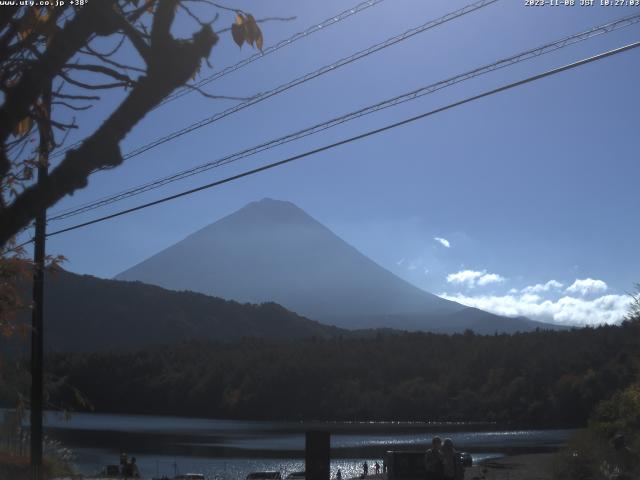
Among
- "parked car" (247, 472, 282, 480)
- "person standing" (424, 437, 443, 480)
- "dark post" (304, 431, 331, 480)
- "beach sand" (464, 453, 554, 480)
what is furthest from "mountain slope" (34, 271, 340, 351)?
"person standing" (424, 437, 443, 480)

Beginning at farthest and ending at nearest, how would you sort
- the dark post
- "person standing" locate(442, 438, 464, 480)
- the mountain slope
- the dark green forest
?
the mountain slope → the dark green forest → the dark post → "person standing" locate(442, 438, 464, 480)

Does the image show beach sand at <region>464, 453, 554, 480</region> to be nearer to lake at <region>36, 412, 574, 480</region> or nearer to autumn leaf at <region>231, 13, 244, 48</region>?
lake at <region>36, 412, 574, 480</region>

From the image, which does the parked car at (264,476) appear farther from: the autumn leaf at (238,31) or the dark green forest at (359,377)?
the dark green forest at (359,377)

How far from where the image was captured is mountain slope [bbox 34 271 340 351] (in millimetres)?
130875

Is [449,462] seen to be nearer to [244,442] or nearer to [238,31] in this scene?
[238,31]

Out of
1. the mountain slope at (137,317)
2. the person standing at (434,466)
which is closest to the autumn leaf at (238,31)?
the person standing at (434,466)

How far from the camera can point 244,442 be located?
242 ft

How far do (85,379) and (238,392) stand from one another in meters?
19.3

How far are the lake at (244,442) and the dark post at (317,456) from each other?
30.5 m

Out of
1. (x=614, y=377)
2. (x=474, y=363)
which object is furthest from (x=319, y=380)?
(x=614, y=377)

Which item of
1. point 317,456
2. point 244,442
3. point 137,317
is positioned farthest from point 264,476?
point 137,317

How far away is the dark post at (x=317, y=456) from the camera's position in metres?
11.1

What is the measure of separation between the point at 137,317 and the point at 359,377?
47.5 m

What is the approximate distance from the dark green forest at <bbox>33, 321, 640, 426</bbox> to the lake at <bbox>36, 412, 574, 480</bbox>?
4.51 meters
